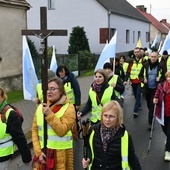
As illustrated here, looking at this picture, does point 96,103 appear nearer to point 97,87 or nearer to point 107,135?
point 97,87

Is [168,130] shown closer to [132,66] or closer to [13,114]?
[13,114]

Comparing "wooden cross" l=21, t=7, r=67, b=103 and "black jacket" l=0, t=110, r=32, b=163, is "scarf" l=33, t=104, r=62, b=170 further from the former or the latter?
"wooden cross" l=21, t=7, r=67, b=103

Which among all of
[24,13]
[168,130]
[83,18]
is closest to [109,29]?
[83,18]

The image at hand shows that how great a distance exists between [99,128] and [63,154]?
2.77 ft

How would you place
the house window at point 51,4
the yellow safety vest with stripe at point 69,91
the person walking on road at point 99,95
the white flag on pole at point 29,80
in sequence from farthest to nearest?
the house window at point 51,4 < the yellow safety vest with stripe at point 69,91 < the white flag on pole at point 29,80 < the person walking on road at point 99,95

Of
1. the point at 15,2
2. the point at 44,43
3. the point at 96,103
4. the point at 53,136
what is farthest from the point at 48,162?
the point at 15,2

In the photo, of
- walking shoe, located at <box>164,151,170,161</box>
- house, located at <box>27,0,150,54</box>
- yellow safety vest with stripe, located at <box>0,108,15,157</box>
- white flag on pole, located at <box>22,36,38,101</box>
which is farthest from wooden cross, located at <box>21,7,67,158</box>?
house, located at <box>27,0,150,54</box>

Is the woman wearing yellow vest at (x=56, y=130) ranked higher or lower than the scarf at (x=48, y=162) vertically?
higher

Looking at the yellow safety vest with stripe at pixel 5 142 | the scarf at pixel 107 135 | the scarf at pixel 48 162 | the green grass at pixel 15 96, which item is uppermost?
the scarf at pixel 107 135

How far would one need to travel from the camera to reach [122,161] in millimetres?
3514

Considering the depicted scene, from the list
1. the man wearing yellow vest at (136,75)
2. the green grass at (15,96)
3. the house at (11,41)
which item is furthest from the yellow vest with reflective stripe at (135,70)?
the house at (11,41)

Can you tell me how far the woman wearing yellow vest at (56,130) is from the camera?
13.2ft

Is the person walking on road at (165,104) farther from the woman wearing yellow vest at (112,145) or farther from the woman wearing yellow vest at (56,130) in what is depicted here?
the woman wearing yellow vest at (112,145)

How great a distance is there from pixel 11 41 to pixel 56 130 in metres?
11.1
